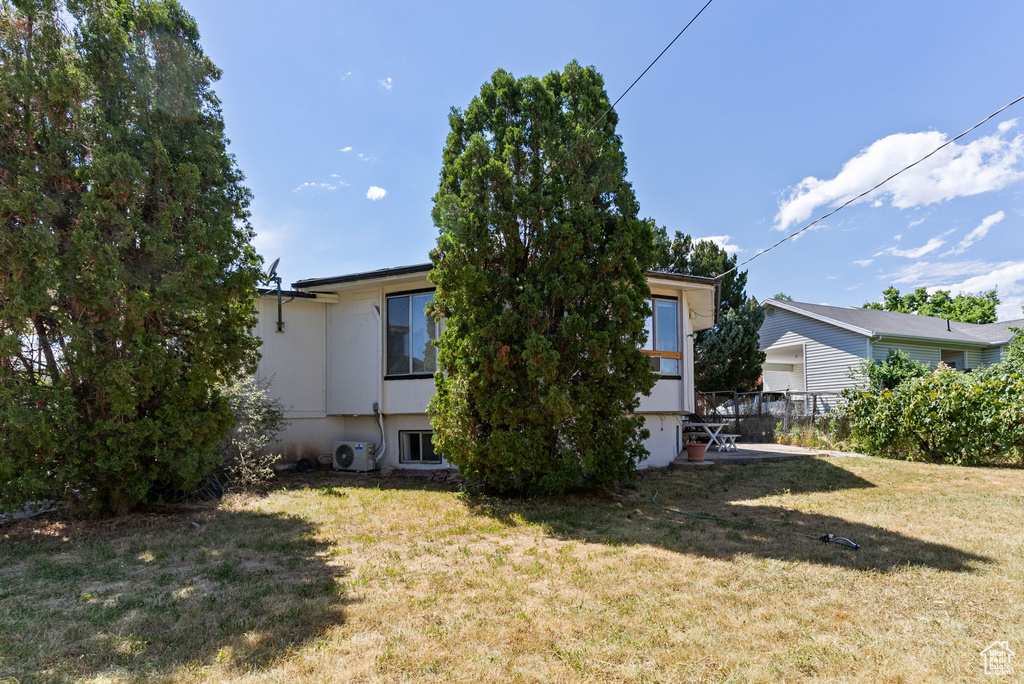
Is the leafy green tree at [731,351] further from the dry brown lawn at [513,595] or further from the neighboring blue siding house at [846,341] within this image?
the dry brown lawn at [513,595]

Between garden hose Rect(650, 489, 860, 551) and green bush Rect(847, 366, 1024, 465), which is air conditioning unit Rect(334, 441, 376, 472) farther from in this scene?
green bush Rect(847, 366, 1024, 465)

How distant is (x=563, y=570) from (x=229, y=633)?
237 cm

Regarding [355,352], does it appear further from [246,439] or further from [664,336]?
[664,336]

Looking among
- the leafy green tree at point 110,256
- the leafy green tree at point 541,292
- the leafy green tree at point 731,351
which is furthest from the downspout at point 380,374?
the leafy green tree at point 731,351

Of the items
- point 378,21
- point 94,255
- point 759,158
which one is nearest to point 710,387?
point 759,158

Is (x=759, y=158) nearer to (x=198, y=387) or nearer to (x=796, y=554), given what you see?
(x=796, y=554)

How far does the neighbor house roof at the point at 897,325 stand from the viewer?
18531 millimetres

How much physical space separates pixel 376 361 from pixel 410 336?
854 mm

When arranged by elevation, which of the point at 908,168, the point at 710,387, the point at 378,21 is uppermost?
the point at 378,21

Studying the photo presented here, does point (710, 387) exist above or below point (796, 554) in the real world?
above

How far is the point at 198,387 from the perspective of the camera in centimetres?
596

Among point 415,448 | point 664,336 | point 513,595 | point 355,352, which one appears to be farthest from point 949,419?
point 355,352

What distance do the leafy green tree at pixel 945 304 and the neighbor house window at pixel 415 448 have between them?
3562 centimetres

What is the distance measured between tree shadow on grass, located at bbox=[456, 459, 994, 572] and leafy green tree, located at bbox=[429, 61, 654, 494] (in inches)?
19.5
